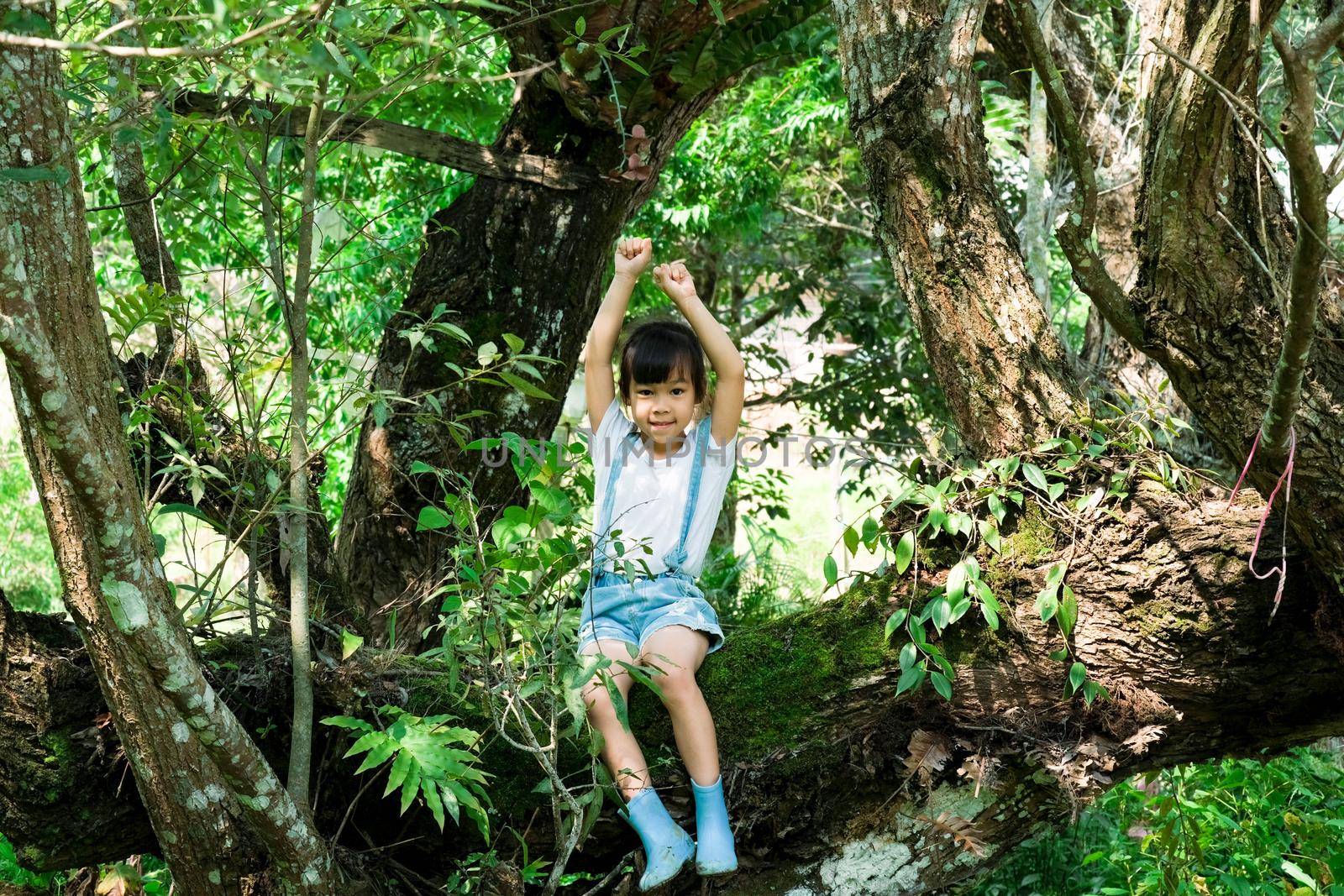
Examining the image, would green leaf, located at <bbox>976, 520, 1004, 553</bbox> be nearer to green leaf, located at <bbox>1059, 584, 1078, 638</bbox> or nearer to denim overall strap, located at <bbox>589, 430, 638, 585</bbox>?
green leaf, located at <bbox>1059, 584, 1078, 638</bbox>

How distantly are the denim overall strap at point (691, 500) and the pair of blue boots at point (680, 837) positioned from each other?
0.58m

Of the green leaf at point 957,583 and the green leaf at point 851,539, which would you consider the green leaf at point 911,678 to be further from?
the green leaf at point 851,539

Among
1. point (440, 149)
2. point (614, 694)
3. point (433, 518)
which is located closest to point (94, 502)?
point (433, 518)

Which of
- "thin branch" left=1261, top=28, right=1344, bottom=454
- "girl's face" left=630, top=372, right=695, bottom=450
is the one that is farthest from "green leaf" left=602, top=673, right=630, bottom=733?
"thin branch" left=1261, top=28, right=1344, bottom=454

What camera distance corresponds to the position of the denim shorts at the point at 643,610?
2.67 m

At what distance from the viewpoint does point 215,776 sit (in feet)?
7.27

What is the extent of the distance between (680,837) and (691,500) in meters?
0.85

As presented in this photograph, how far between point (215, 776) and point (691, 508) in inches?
49.8

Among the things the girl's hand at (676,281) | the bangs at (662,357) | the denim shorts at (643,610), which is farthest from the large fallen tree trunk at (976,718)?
the girl's hand at (676,281)

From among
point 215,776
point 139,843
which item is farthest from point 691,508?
point 139,843

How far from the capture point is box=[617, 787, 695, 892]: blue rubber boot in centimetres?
236

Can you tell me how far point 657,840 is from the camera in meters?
2.38

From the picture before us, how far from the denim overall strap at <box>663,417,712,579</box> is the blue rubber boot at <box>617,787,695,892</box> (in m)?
0.60

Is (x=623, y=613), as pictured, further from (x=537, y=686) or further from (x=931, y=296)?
(x=931, y=296)
